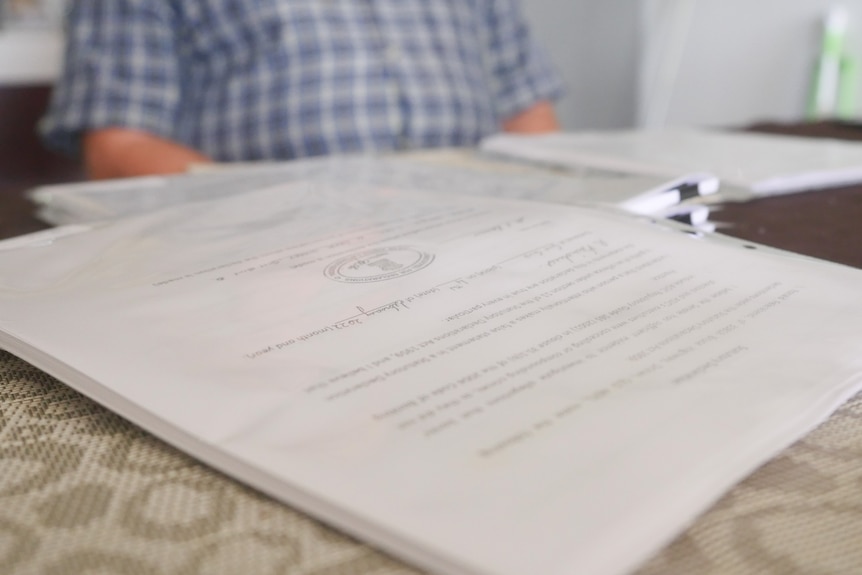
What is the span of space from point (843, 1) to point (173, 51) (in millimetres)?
1470

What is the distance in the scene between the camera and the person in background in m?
1.10

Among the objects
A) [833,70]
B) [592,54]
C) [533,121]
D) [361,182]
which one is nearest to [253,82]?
[533,121]

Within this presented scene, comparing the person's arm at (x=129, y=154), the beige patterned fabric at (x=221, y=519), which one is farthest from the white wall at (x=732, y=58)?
the beige patterned fabric at (x=221, y=519)

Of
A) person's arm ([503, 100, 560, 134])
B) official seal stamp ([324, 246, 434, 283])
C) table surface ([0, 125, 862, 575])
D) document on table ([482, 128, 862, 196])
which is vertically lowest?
person's arm ([503, 100, 560, 134])

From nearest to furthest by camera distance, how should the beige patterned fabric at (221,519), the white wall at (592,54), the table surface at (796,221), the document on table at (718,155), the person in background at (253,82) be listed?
the beige patterned fabric at (221,519)
the table surface at (796,221)
the document on table at (718,155)
the person in background at (253,82)
the white wall at (592,54)

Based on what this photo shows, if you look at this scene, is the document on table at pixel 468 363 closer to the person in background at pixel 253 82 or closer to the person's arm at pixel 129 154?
the person's arm at pixel 129 154

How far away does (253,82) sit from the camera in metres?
1.14

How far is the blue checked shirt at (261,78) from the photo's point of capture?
3.63 feet

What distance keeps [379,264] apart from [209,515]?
0.16 metres

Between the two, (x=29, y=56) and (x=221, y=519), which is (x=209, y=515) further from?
(x=29, y=56)

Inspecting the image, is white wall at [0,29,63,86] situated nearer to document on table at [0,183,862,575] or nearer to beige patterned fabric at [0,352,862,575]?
document on table at [0,183,862,575]

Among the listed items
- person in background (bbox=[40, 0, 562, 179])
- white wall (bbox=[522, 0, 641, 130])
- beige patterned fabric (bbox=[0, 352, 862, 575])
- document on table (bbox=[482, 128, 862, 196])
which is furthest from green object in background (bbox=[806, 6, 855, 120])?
beige patterned fabric (bbox=[0, 352, 862, 575])

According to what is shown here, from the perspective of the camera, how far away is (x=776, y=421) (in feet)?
0.76

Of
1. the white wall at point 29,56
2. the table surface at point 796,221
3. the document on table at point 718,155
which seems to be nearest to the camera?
the table surface at point 796,221
